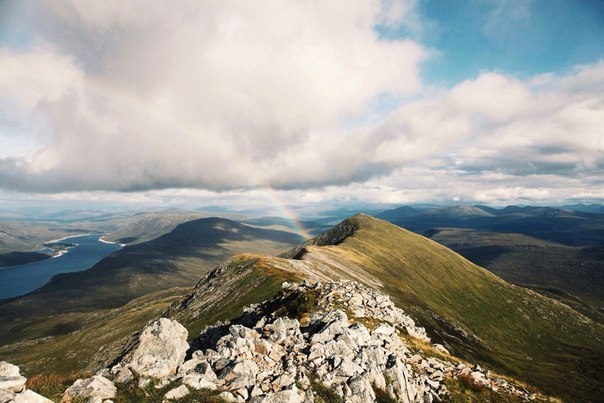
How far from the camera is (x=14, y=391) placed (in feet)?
67.7

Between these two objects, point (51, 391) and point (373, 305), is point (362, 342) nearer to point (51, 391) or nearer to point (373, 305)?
point (373, 305)

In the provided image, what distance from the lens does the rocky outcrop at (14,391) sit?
19219 mm

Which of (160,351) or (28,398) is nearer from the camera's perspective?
(28,398)

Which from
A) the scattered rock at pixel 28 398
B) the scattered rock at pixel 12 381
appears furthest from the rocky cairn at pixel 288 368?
the scattered rock at pixel 12 381

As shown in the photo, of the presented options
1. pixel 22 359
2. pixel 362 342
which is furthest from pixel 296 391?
pixel 22 359

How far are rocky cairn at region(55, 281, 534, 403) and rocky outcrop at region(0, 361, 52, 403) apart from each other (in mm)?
2713

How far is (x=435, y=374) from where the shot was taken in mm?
35688

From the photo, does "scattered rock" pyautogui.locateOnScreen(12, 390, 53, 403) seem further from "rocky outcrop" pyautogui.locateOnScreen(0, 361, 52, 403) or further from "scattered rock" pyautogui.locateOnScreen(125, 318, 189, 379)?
"scattered rock" pyautogui.locateOnScreen(125, 318, 189, 379)

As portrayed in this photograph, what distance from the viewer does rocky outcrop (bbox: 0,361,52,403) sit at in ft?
63.1

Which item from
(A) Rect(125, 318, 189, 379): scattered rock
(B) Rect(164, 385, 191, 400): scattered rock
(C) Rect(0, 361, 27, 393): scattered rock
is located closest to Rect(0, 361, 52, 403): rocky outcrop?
(C) Rect(0, 361, 27, 393): scattered rock

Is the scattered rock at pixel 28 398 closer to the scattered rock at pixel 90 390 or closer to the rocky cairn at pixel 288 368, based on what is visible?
the scattered rock at pixel 90 390

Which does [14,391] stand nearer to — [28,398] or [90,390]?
[28,398]

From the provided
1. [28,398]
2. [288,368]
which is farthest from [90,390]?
[288,368]

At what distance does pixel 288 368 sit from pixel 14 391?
18473 mm
